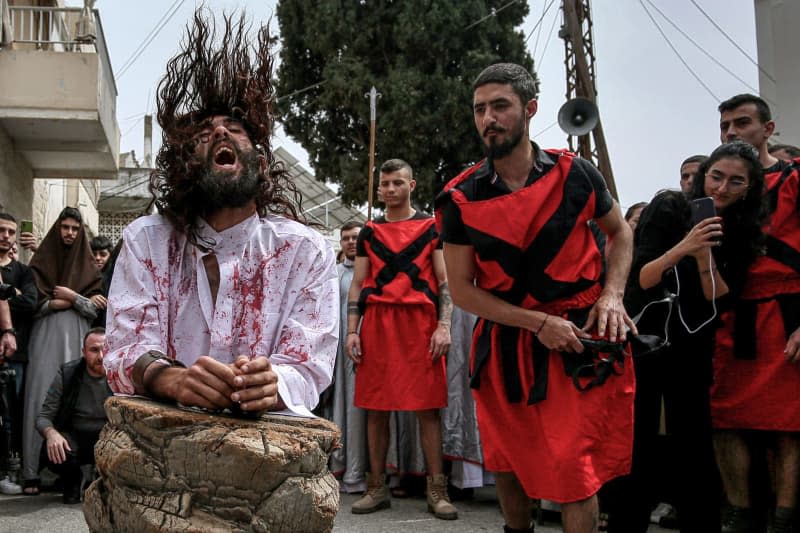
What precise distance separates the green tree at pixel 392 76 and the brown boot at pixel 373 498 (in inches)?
549

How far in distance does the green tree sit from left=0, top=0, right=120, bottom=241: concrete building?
8.28 metres

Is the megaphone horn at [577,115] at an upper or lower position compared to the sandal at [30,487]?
upper

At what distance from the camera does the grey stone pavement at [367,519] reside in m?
4.62

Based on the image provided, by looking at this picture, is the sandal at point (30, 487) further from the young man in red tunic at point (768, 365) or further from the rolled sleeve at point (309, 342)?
the young man in red tunic at point (768, 365)

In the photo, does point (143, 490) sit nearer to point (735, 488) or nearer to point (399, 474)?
point (735, 488)

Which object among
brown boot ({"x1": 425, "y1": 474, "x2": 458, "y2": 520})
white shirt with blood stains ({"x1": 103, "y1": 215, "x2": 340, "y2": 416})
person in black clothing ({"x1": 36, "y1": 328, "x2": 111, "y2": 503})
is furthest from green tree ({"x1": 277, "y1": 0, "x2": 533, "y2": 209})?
white shirt with blood stains ({"x1": 103, "y1": 215, "x2": 340, "y2": 416})

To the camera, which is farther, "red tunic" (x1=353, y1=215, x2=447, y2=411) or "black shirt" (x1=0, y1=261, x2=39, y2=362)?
"black shirt" (x1=0, y1=261, x2=39, y2=362)

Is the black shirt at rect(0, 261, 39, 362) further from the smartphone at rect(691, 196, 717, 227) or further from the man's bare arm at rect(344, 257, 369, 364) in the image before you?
the smartphone at rect(691, 196, 717, 227)

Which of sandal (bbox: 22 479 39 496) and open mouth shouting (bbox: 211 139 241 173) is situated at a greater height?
open mouth shouting (bbox: 211 139 241 173)

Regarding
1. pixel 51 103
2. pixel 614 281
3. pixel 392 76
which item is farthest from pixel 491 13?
pixel 614 281

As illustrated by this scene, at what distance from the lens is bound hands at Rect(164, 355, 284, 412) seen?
1980 mm

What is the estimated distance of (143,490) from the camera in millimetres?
1971

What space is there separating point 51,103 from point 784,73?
27.9ft

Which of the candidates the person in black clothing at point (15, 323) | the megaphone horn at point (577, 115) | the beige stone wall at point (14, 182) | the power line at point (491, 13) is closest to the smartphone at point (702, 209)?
the person in black clothing at point (15, 323)
